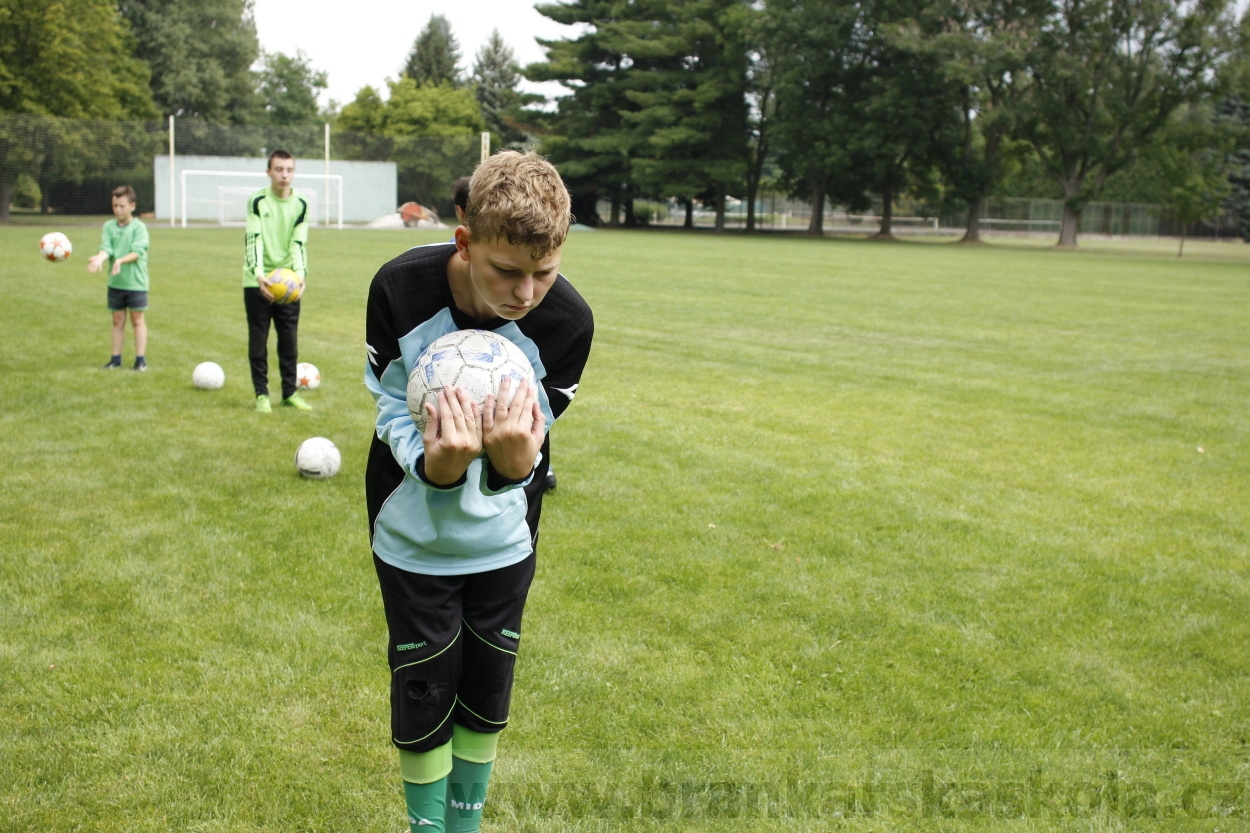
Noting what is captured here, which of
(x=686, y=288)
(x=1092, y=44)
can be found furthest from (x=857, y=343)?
(x=1092, y=44)

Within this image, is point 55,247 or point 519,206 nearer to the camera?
point 519,206

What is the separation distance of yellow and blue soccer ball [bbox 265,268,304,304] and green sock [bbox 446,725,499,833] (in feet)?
21.4

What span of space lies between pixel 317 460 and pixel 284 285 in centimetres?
249

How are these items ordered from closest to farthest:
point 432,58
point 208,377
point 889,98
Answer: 1. point 208,377
2. point 889,98
3. point 432,58

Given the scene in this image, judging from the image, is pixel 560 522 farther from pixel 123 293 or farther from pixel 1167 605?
pixel 123 293

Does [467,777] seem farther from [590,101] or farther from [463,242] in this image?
[590,101]

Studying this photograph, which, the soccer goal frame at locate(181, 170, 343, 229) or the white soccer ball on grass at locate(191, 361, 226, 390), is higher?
the soccer goal frame at locate(181, 170, 343, 229)

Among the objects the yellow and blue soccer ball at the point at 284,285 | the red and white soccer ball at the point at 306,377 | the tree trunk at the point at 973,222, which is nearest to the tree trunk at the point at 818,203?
the tree trunk at the point at 973,222

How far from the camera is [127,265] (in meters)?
10.5

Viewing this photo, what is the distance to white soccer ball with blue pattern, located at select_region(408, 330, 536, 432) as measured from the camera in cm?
240

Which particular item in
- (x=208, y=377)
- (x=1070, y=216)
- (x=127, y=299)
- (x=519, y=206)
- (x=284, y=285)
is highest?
(x=1070, y=216)

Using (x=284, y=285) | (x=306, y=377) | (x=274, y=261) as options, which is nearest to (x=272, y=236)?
(x=274, y=261)

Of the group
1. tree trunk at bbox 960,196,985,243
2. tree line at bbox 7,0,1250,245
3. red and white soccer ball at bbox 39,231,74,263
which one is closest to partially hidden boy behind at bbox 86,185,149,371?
red and white soccer ball at bbox 39,231,74,263

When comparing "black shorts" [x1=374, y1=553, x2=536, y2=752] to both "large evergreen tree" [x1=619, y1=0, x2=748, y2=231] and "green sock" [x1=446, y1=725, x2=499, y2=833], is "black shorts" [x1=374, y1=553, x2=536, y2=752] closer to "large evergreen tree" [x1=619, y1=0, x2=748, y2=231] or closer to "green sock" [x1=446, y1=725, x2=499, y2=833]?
"green sock" [x1=446, y1=725, x2=499, y2=833]
